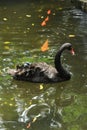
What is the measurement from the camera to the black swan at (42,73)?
8.89 metres

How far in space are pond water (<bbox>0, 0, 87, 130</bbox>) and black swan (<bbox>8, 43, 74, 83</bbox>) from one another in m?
0.12

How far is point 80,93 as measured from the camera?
841 cm

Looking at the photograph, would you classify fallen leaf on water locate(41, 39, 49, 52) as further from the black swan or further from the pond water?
the black swan

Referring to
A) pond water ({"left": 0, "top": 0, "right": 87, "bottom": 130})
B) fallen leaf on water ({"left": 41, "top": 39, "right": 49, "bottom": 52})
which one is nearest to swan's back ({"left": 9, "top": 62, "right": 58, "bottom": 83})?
pond water ({"left": 0, "top": 0, "right": 87, "bottom": 130})

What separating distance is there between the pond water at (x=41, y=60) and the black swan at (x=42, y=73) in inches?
4.6

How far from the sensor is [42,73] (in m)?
8.89

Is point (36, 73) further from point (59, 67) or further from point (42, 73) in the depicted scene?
point (59, 67)

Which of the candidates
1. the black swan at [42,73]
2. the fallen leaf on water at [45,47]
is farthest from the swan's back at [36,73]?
the fallen leaf on water at [45,47]

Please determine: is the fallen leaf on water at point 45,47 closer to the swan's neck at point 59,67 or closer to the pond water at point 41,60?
the pond water at point 41,60

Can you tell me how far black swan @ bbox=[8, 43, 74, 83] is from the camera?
8891 mm

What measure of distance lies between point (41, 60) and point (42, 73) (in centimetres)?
115

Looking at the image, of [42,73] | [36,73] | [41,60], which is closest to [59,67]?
[42,73]

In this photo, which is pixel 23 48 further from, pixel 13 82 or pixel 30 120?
pixel 30 120

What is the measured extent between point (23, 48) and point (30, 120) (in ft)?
12.9
